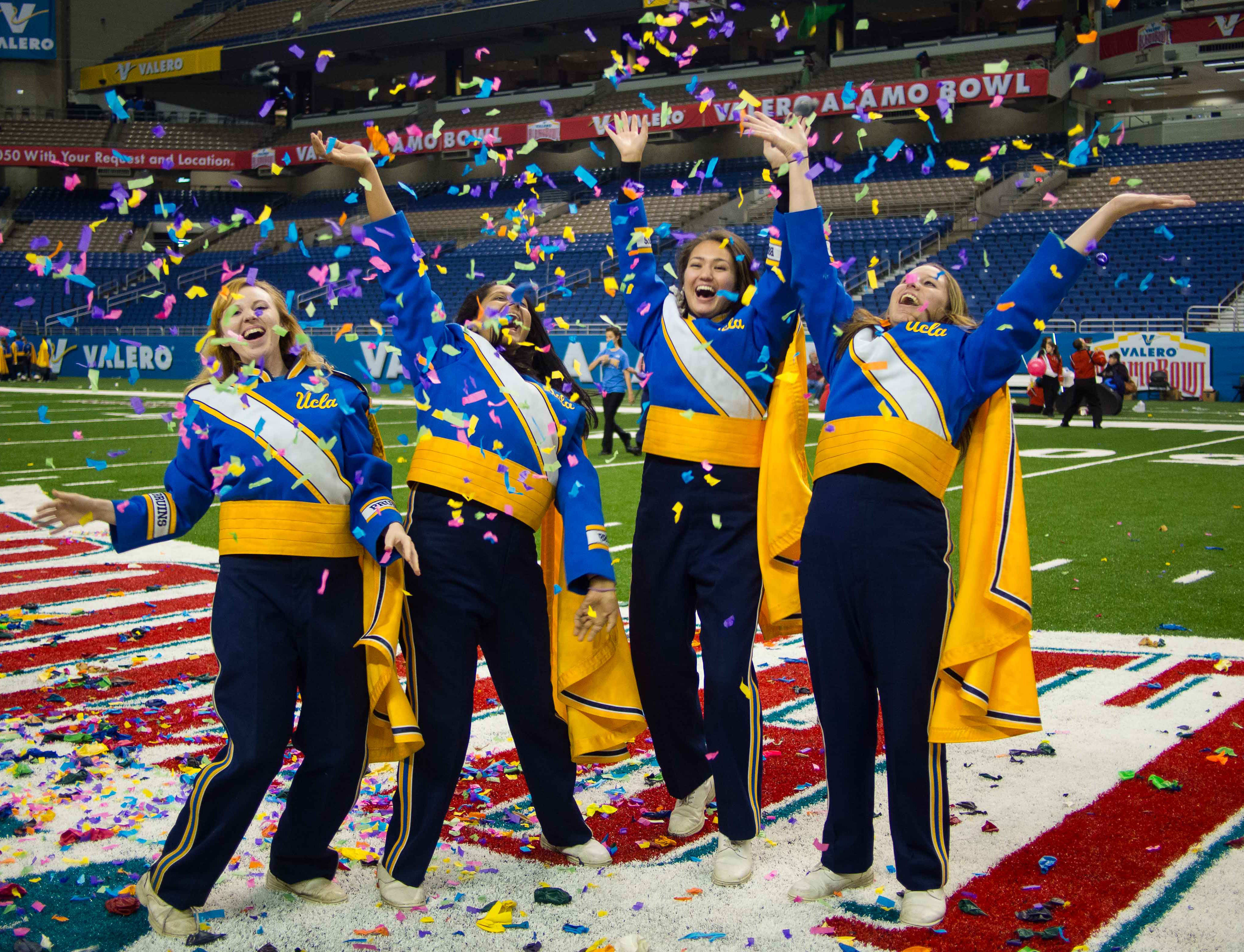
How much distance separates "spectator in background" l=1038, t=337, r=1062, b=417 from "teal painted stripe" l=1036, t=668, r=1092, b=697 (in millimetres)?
15753

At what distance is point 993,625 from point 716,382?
1078 mm

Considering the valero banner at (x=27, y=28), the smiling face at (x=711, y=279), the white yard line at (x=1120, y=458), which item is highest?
the valero banner at (x=27, y=28)

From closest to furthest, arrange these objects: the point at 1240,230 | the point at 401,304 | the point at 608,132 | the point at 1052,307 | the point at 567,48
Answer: the point at 1052,307, the point at 401,304, the point at 608,132, the point at 1240,230, the point at 567,48

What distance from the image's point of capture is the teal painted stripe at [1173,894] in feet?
9.01

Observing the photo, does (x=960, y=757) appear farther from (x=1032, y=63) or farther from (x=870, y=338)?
(x=1032, y=63)

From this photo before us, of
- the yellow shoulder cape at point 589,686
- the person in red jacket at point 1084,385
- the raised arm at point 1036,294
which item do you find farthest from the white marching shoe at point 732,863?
the person in red jacket at point 1084,385

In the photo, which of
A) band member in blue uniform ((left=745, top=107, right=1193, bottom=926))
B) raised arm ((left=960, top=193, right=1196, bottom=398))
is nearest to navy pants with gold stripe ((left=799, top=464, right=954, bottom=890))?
band member in blue uniform ((left=745, top=107, right=1193, bottom=926))

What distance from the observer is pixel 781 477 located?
334cm

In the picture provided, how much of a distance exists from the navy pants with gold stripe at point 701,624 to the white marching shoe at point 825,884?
0.76 feet

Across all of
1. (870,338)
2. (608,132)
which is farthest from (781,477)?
(608,132)

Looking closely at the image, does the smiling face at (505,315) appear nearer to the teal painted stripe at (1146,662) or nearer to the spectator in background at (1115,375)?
the teal painted stripe at (1146,662)

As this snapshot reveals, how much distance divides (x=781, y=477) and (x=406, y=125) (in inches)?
Answer: 1645

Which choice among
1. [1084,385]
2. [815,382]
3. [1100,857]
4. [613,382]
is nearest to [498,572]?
[1100,857]

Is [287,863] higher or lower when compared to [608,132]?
lower
